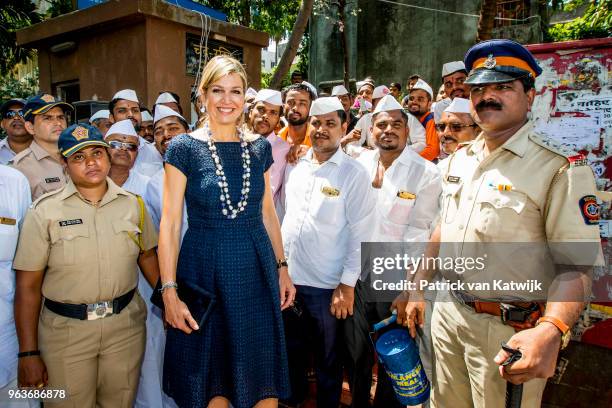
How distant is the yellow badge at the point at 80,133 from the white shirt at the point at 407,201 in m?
1.94

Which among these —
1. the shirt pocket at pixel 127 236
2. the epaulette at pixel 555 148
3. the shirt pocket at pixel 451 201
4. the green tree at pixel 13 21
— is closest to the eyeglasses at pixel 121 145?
the shirt pocket at pixel 127 236

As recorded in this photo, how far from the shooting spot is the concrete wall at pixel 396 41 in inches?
653

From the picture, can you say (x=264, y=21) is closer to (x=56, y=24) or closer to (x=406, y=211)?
(x=56, y=24)

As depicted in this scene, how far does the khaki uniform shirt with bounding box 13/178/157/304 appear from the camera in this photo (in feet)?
7.87

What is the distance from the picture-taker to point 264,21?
14297 millimetres

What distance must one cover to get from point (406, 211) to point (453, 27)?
15626 millimetres

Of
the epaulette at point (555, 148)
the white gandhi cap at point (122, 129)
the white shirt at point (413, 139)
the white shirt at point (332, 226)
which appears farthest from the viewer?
the white shirt at point (413, 139)

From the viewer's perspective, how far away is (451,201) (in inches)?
92.1

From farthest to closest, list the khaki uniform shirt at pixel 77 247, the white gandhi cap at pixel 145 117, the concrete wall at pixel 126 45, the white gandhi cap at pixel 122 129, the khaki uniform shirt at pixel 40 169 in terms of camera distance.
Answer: the concrete wall at pixel 126 45
the white gandhi cap at pixel 145 117
the white gandhi cap at pixel 122 129
the khaki uniform shirt at pixel 40 169
the khaki uniform shirt at pixel 77 247

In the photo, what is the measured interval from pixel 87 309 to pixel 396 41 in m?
17.8

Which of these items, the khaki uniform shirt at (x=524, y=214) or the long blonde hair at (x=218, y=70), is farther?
the long blonde hair at (x=218, y=70)

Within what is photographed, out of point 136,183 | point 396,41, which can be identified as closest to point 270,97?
point 136,183

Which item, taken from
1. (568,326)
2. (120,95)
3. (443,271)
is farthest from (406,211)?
(120,95)

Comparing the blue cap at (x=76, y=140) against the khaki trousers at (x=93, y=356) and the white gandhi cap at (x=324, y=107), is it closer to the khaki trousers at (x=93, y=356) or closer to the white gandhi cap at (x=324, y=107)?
the khaki trousers at (x=93, y=356)
